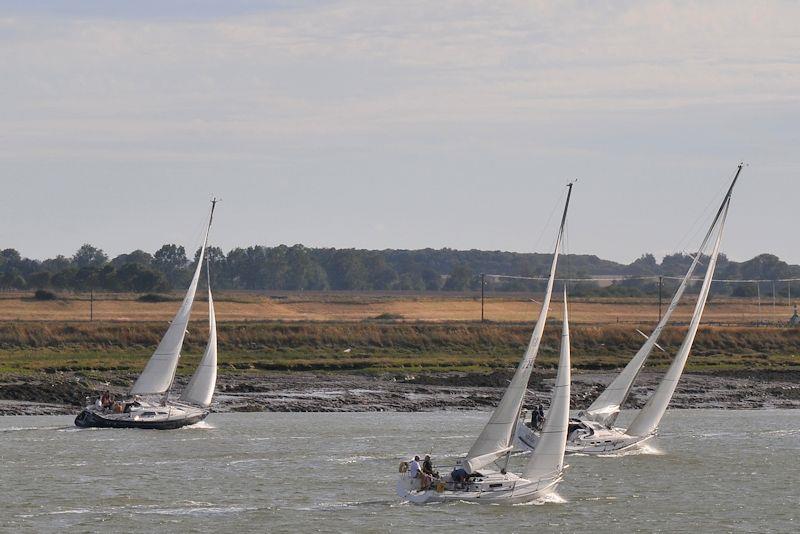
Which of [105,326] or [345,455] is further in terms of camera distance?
[105,326]

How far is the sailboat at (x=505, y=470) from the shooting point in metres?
55.4

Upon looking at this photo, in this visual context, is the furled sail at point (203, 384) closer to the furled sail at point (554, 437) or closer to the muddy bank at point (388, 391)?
the muddy bank at point (388, 391)

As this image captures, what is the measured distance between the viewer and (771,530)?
173 ft

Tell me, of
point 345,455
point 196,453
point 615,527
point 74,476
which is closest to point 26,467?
point 74,476

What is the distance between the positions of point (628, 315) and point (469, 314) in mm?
20253

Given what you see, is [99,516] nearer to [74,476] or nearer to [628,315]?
[74,476]

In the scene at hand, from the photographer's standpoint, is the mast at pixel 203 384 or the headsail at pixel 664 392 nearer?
the headsail at pixel 664 392

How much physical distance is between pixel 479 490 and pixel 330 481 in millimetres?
8400

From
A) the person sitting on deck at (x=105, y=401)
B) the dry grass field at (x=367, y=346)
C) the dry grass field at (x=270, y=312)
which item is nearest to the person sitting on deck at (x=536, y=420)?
the person sitting on deck at (x=105, y=401)

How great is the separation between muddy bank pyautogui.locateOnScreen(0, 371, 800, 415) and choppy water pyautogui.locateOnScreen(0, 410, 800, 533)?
21.4ft

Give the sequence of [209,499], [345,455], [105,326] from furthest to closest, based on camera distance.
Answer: [105,326]
[345,455]
[209,499]

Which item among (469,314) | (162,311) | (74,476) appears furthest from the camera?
(469,314)

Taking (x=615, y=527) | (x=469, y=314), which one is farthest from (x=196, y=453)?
(x=469, y=314)

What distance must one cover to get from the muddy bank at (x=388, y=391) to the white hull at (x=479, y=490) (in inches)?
1404
